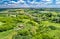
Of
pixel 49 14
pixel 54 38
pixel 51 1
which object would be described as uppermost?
pixel 51 1

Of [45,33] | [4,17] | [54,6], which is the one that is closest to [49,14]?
[54,6]

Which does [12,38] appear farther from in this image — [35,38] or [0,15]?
[0,15]

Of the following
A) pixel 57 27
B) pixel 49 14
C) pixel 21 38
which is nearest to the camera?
pixel 21 38

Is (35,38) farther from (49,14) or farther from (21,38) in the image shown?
(49,14)

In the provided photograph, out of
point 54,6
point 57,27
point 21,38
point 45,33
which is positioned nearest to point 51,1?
point 54,6

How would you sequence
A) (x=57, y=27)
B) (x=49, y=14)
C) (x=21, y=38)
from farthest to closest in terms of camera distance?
1. (x=49, y=14)
2. (x=57, y=27)
3. (x=21, y=38)

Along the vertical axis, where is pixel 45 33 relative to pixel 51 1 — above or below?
below

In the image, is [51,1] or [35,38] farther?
[51,1]

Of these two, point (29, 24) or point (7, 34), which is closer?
point (7, 34)
